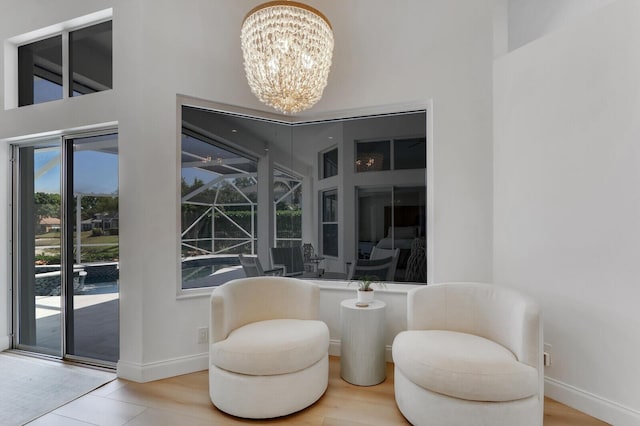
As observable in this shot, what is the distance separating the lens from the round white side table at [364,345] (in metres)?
2.68

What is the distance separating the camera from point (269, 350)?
7.24ft

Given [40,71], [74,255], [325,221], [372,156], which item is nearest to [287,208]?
[325,221]

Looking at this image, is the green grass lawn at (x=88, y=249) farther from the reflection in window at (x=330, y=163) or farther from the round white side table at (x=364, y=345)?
the round white side table at (x=364, y=345)

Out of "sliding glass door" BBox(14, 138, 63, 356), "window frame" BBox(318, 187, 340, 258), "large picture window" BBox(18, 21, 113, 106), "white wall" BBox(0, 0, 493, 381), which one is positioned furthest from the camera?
"window frame" BBox(318, 187, 340, 258)

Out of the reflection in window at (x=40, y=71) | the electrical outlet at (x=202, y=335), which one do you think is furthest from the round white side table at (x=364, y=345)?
the reflection in window at (x=40, y=71)

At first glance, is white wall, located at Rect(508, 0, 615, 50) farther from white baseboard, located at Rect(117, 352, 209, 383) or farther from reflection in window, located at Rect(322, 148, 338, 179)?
white baseboard, located at Rect(117, 352, 209, 383)

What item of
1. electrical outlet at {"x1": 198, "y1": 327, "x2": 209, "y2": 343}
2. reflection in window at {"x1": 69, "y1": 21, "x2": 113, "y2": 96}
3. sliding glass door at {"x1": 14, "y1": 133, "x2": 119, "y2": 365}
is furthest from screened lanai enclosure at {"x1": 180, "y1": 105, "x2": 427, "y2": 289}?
reflection in window at {"x1": 69, "y1": 21, "x2": 113, "y2": 96}

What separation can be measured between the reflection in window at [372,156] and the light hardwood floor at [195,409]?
6.45 ft

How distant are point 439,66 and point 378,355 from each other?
2562mm

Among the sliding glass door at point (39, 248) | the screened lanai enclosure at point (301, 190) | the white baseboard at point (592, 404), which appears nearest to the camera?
the white baseboard at point (592, 404)

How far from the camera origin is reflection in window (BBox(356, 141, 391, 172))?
3.36m

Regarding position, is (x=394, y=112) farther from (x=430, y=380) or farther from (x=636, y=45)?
(x=430, y=380)

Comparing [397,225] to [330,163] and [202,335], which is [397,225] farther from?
[202,335]

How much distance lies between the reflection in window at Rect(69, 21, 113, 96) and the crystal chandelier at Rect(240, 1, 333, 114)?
71.7 inches
